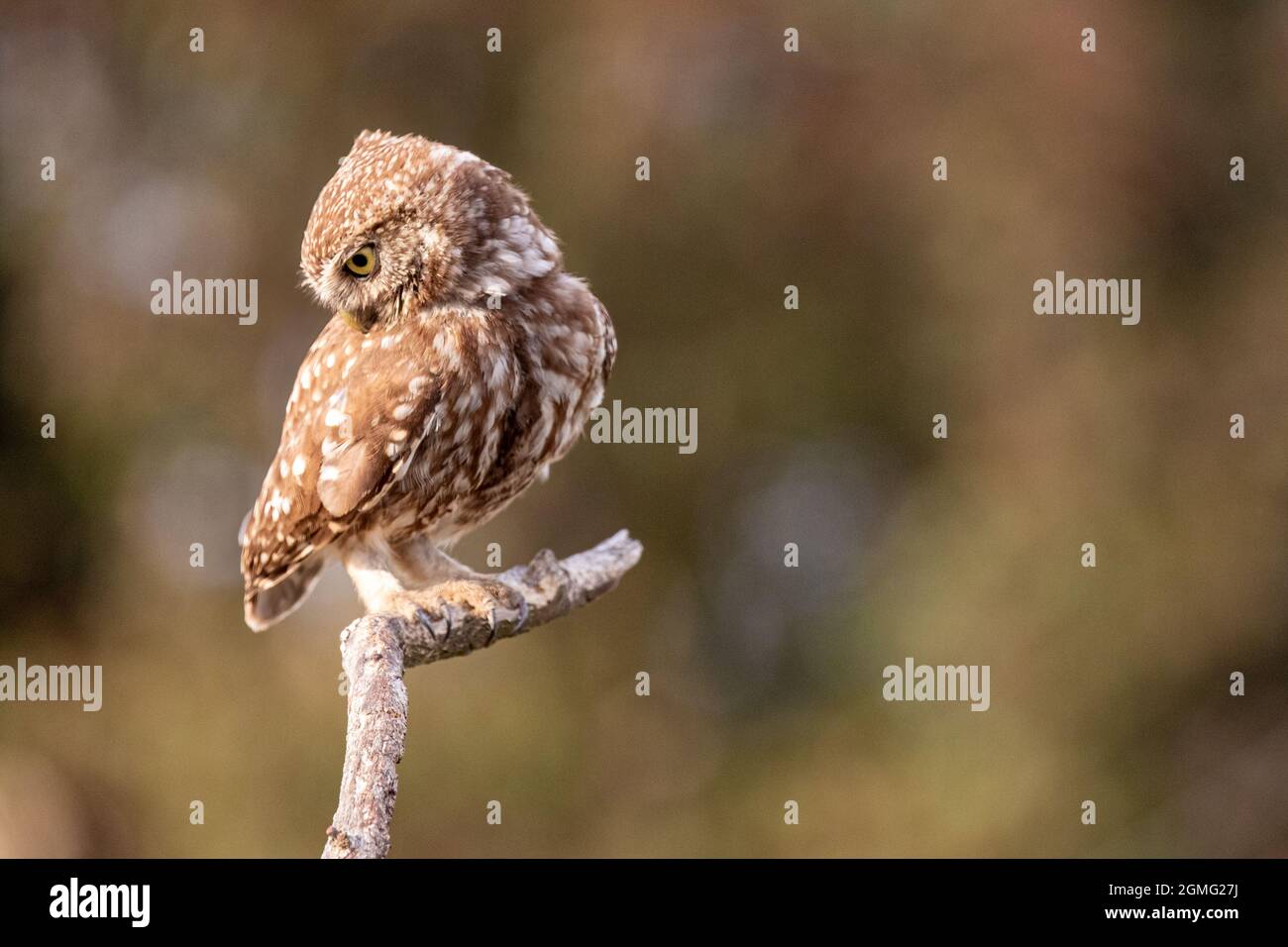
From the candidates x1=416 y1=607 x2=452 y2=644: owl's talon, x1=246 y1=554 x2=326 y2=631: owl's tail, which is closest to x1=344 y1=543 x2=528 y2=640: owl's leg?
x1=416 y1=607 x2=452 y2=644: owl's talon

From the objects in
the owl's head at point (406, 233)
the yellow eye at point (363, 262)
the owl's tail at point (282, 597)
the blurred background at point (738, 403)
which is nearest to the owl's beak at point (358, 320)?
the owl's head at point (406, 233)

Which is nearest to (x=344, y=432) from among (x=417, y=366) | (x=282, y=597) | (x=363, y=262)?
(x=417, y=366)

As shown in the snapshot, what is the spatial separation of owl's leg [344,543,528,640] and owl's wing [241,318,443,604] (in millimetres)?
139

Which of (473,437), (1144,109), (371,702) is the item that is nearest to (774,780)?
(1144,109)

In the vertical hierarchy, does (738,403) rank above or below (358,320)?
above

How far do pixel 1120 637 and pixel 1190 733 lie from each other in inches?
28.6

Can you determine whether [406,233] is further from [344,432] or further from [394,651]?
[394,651]

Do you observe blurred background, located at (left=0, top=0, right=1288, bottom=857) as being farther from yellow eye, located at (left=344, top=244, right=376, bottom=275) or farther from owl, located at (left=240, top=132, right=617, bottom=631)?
yellow eye, located at (left=344, top=244, right=376, bottom=275)

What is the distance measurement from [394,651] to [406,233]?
95 cm

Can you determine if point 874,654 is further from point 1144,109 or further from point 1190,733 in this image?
point 1144,109

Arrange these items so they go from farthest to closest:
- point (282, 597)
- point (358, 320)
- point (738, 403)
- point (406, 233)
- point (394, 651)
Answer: point (738, 403) < point (282, 597) < point (358, 320) < point (406, 233) < point (394, 651)

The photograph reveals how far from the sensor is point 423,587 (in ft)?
11.9

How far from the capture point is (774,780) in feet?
24.0

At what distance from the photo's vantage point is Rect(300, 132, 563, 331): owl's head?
112 inches
